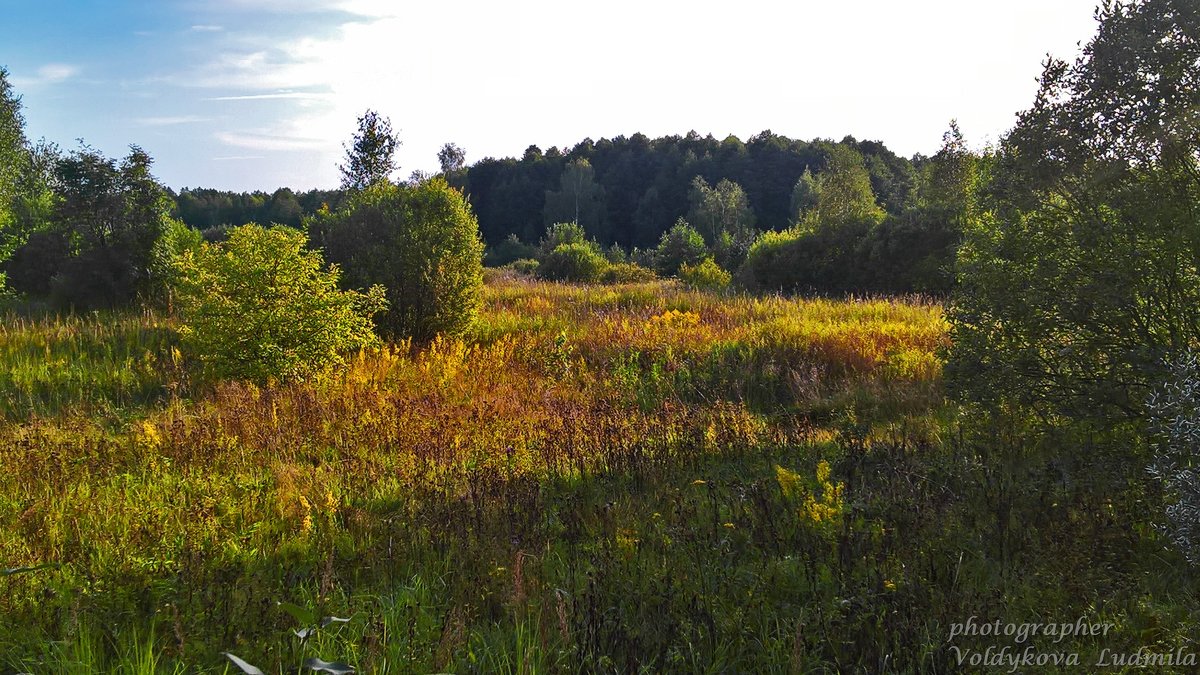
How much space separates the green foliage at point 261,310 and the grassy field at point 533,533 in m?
0.38

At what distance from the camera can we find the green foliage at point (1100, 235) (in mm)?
4344

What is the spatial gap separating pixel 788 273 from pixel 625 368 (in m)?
14.1

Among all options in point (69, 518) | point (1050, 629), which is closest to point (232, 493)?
point (69, 518)

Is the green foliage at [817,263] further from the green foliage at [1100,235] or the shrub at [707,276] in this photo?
the green foliage at [1100,235]

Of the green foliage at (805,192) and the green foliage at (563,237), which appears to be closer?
the green foliage at (563,237)

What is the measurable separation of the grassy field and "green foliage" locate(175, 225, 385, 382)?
0.38m

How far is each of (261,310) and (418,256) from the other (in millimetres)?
2913

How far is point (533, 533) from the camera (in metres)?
3.81

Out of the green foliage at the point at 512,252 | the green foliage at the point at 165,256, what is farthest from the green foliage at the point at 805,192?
the green foliage at the point at 165,256

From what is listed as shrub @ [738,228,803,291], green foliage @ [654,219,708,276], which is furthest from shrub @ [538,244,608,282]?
shrub @ [738,228,803,291]

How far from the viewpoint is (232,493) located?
4516mm

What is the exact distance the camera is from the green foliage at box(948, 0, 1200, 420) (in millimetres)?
4344

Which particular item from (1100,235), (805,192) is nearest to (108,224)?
(1100,235)

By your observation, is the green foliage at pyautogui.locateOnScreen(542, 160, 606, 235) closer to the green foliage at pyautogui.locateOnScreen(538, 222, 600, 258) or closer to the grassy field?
the green foliage at pyautogui.locateOnScreen(538, 222, 600, 258)
